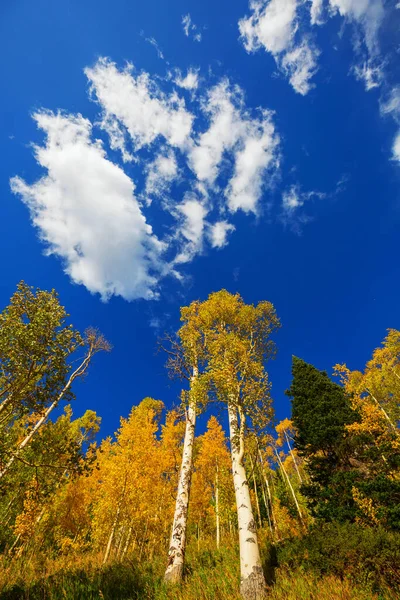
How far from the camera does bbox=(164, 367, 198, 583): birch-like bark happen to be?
6.75 meters

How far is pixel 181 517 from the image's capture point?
7.75 metres

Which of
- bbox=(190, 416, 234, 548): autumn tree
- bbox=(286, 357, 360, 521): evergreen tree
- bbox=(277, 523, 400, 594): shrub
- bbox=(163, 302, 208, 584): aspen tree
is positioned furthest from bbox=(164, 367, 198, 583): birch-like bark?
bbox=(190, 416, 234, 548): autumn tree

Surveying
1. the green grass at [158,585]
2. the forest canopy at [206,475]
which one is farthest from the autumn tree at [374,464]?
the green grass at [158,585]

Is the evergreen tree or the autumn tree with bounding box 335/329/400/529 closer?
the autumn tree with bounding box 335/329/400/529

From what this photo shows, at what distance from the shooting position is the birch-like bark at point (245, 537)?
5473 millimetres

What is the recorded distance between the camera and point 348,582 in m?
5.36

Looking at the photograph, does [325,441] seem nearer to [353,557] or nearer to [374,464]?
[374,464]

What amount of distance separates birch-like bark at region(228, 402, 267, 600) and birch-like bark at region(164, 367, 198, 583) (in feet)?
6.35

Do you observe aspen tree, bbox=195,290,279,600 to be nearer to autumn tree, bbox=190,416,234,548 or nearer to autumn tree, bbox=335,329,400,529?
autumn tree, bbox=335,329,400,529

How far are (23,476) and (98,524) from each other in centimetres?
641

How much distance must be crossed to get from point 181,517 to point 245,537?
2.35 meters

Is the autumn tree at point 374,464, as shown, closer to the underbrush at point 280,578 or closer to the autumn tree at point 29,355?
the underbrush at point 280,578

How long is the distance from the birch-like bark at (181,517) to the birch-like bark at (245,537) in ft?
6.35

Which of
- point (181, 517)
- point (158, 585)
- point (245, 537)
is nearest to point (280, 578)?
point (245, 537)
